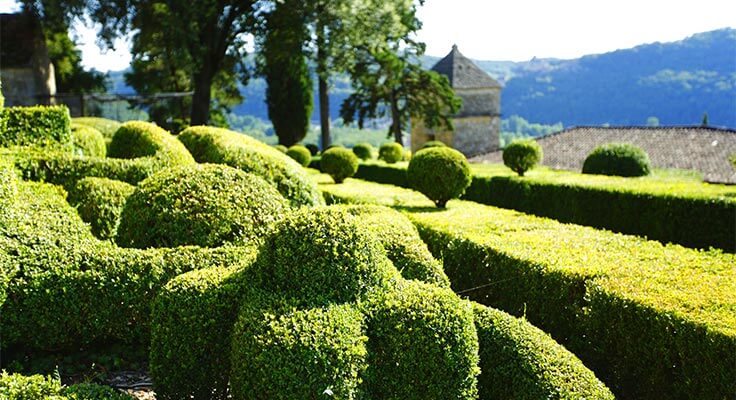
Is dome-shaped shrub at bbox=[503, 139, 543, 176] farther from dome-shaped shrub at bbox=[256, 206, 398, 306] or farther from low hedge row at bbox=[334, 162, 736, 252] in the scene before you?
dome-shaped shrub at bbox=[256, 206, 398, 306]

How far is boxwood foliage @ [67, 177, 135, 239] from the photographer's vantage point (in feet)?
26.3

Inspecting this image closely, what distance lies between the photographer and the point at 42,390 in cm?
429

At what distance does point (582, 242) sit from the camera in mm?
8961

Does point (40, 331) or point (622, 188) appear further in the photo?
point (622, 188)

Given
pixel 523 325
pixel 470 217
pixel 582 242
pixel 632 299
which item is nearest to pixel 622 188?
pixel 470 217

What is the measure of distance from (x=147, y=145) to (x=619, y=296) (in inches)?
308

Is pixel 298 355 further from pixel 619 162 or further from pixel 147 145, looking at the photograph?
pixel 619 162

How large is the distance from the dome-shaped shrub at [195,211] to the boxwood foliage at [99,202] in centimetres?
126

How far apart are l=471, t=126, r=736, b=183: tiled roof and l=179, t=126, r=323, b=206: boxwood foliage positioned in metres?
21.6

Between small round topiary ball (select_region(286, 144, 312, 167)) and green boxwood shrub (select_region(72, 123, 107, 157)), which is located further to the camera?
small round topiary ball (select_region(286, 144, 312, 167))

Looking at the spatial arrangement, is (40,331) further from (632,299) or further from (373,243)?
(632,299)

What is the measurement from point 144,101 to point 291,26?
15.1 metres

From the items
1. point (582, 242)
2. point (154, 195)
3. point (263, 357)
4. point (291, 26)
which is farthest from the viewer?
point (291, 26)

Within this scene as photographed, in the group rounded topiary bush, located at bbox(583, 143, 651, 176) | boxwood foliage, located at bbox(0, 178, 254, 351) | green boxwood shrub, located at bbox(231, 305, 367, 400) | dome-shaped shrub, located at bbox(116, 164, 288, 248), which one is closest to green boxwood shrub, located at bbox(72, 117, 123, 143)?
dome-shaped shrub, located at bbox(116, 164, 288, 248)
